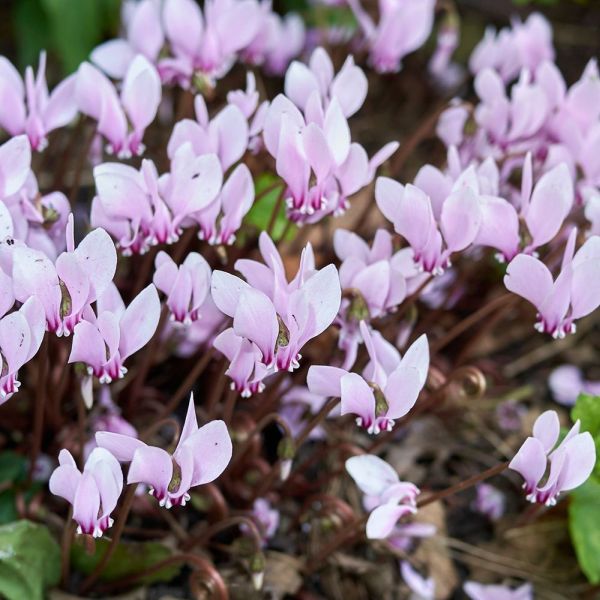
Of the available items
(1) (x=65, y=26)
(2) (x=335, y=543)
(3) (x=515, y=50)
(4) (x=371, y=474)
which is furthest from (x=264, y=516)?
(1) (x=65, y=26)

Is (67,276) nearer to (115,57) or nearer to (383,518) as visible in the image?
(383,518)

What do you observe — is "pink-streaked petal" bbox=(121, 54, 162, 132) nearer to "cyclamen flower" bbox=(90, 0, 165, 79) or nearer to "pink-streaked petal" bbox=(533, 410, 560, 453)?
"cyclamen flower" bbox=(90, 0, 165, 79)

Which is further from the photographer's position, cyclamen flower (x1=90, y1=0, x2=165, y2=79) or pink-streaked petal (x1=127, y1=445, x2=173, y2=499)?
cyclamen flower (x1=90, y1=0, x2=165, y2=79)

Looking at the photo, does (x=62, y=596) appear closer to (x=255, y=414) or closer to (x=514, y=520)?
(x=255, y=414)

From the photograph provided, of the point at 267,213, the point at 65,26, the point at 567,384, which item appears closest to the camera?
the point at 267,213

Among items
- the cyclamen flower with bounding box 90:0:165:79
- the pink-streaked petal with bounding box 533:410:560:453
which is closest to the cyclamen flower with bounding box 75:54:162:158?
the cyclamen flower with bounding box 90:0:165:79

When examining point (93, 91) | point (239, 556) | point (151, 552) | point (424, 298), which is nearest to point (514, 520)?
point (424, 298)
